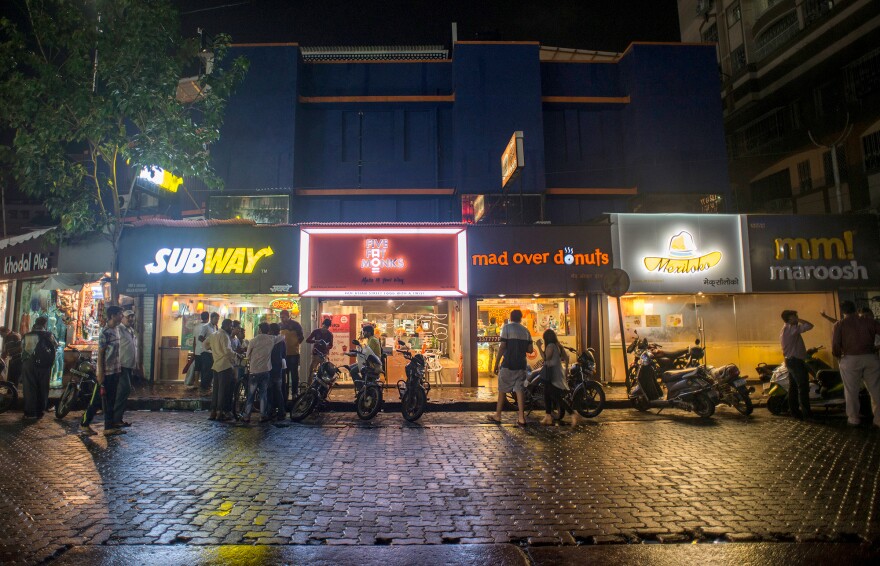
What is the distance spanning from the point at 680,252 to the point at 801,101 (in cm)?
1312

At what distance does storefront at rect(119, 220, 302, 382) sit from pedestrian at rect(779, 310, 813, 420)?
495 inches

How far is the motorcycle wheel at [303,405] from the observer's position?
9562 millimetres

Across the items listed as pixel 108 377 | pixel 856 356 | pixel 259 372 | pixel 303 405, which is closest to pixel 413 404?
pixel 303 405

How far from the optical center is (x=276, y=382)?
9.88m

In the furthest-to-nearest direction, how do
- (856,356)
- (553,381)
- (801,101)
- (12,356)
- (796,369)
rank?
1. (801,101)
2. (12,356)
3. (796,369)
4. (553,381)
5. (856,356)

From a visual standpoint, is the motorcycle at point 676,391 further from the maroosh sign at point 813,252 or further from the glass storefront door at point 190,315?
the glass storefront door at point 190,315

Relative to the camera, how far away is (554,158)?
18.4 metres

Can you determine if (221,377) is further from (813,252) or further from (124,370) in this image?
(813,252)

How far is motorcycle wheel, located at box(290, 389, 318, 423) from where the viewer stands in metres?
9.56

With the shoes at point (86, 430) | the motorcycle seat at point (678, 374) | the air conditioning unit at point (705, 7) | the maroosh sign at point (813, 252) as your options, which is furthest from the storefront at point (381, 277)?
the air conditioning unit at point (705, 7)

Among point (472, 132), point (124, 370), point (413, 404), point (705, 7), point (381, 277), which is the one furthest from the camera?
point (705, 7)

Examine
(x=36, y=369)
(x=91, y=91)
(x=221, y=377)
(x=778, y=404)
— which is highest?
(x=91, y=91)

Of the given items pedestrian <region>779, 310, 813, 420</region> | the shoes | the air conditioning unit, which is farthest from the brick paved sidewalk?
the air conditioning unit

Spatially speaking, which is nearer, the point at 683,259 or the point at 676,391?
the point at 676,391
